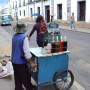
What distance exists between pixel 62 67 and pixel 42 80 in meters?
0.58

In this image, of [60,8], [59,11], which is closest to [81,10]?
[60,8]

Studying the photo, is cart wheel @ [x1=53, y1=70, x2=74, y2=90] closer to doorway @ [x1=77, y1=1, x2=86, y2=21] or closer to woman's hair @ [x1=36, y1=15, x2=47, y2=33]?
woman's hair @ [x1=36, y1=15, x2=47, y2=33]

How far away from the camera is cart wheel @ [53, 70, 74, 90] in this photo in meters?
7.11

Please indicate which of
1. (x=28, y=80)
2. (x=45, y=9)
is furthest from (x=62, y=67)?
(x=45, y=9)

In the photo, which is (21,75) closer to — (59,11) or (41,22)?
(41,22)

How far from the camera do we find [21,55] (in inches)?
247

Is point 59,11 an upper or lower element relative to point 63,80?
upper

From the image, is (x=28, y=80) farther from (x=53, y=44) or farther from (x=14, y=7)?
(x=14, y=7)

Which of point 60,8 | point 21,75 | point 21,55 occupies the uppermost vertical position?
point 60,8

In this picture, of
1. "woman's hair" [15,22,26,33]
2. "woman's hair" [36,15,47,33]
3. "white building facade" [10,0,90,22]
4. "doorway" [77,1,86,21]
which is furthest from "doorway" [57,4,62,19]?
"woman's hair" [15,22,26,33]

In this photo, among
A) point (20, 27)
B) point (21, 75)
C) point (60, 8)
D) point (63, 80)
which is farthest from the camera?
point (60, 8)

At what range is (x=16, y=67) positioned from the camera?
638 centimetres

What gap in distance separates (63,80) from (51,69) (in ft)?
1.78

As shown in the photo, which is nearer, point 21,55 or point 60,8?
point 21,55
